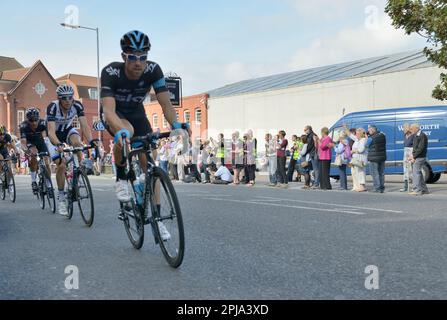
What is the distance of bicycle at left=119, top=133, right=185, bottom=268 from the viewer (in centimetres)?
467

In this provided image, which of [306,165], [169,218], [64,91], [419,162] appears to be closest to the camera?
[169,218]

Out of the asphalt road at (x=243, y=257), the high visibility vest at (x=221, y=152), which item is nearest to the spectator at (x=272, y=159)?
the high visibility vest at (x=221, y=152)

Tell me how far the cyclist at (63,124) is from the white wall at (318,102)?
21.8 m

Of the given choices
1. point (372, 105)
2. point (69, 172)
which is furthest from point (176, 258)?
point (372, 105)

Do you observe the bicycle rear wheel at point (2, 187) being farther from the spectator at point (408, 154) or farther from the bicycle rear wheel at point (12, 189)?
the spectator at point (408, 154)

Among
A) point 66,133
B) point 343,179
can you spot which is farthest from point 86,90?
point 66,133

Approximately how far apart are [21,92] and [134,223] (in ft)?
224

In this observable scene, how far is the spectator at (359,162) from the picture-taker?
14.6m

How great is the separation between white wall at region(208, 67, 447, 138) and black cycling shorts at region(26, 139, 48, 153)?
21.4m

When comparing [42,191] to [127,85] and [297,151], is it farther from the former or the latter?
[297,151]

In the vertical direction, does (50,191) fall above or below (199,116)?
below

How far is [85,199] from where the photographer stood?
779cm

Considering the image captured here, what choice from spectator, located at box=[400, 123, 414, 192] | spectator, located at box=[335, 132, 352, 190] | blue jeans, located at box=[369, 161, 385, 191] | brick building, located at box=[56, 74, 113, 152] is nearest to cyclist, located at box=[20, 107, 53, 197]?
blue jeans, located at box=[369, 161, 385, 191]
